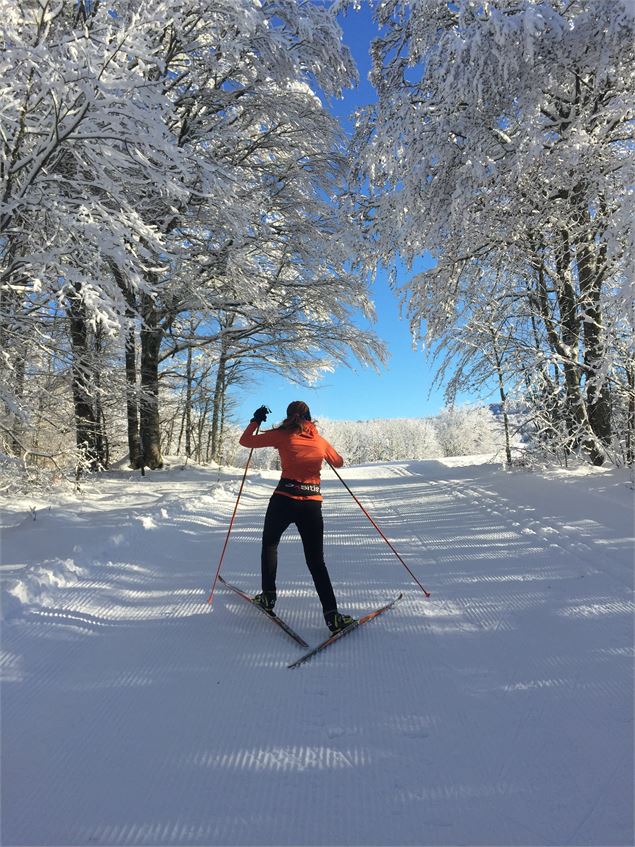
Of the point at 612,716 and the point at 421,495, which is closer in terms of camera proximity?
the point at 612,716

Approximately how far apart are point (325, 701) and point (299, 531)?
4.34ft

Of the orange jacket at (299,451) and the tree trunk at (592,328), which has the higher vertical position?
the tree trunk at (592,328)

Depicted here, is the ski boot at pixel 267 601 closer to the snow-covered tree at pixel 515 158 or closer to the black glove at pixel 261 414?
the black glove at pixel 261 414

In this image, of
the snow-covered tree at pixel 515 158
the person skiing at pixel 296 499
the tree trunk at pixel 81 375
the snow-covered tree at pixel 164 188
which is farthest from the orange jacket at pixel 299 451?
the snow-covered tree at pixel 515 158

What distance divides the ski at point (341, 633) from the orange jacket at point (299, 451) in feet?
3.30

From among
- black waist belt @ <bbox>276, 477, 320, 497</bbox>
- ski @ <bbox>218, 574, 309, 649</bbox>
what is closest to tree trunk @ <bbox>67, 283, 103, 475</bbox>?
black waist belt @ <bbox>276, 477, 320, 497</bbox>

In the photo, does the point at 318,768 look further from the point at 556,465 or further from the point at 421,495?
the point at 556,465

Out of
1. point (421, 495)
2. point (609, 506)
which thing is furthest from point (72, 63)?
point (421, 495)

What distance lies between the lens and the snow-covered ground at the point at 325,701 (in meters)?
1.91

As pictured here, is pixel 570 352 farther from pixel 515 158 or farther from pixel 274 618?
pixel 274 618

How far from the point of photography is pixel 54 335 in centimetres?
737

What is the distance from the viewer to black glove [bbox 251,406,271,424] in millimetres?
4527

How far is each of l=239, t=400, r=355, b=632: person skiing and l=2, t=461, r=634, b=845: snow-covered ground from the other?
0.42 meters

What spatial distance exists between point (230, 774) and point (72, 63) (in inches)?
211
